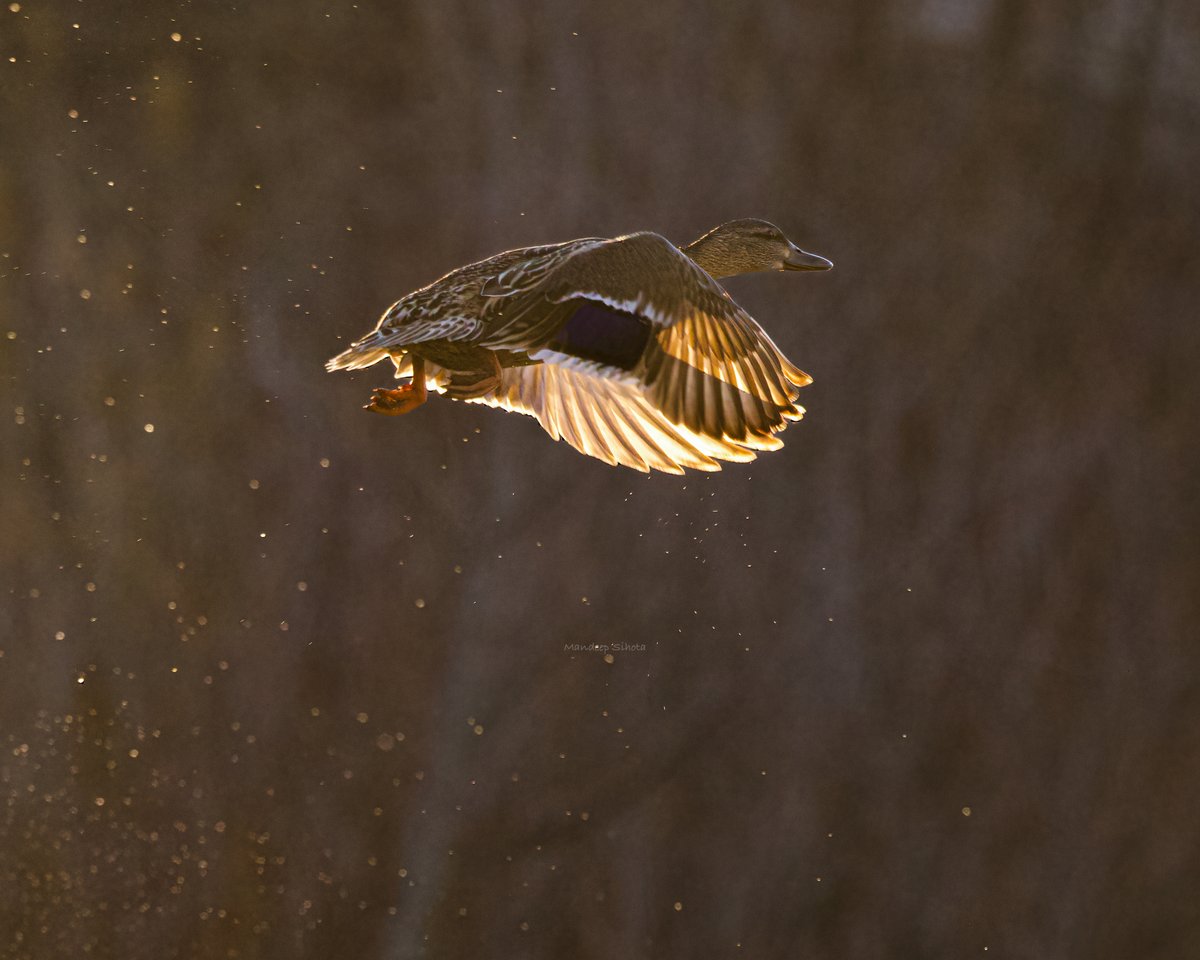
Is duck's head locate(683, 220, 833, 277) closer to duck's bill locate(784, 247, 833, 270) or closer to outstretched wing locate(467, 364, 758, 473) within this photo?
duck's bill locate(784, 247, 833, 270)

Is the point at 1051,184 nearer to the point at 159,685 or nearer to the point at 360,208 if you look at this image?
the point at 360,208

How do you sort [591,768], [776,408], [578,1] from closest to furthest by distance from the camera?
[776,408]
[578,1]
[591,768]

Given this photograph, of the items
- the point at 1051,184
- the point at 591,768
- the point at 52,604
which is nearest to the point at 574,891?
the point at 591,768

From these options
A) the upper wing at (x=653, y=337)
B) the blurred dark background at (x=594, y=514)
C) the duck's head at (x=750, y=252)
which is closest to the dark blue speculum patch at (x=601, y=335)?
the upper wing at (x=653, y=337)

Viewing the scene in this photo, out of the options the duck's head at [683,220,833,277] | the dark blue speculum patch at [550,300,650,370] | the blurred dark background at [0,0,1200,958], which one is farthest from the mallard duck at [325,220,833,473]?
the blurred dark background at [0,0,1200,958]

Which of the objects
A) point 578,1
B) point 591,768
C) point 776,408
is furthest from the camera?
point 591,768

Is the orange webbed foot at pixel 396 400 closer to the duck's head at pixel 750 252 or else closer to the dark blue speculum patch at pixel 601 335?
the dark blue speculum patch at pixel 601 335

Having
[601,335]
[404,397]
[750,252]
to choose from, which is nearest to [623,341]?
[601,335]
